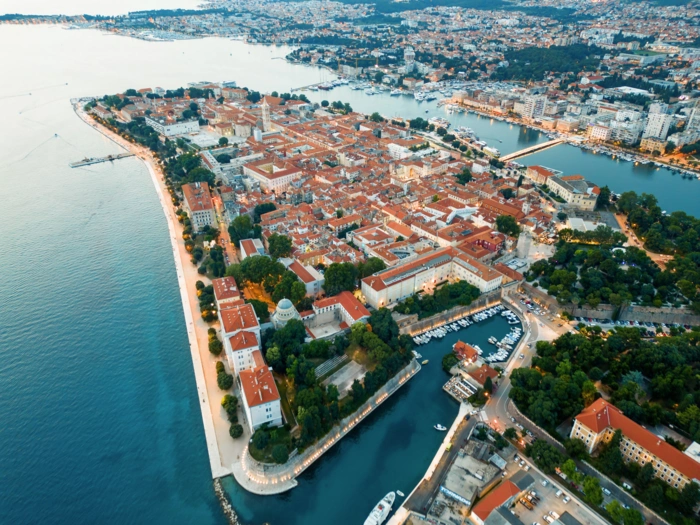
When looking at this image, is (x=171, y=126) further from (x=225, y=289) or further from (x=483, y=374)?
(x=483, y=374)

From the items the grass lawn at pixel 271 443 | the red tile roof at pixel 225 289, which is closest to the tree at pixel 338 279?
the red tile roof at pixel 225 289

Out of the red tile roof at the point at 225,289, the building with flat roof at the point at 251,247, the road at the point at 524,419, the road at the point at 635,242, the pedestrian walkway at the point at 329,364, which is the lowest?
the road at the point at 635,242

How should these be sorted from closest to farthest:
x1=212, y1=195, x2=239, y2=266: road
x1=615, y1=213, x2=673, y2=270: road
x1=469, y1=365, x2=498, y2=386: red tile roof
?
1. x1=469, y1=365, x2=498, y2=386: red tile roof
2. x1=212, y1=195, x2=239, y2=266: road
3. x1=615, y1=213, x2=673, y2=270: road

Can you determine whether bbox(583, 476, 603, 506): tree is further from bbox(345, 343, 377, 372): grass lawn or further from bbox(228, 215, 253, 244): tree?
bbox(228, 215, 253, 244): tree

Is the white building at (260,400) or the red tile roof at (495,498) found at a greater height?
the white building at (260,400)

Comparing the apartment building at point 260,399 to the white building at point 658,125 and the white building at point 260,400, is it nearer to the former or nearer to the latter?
the white building at point 260,400

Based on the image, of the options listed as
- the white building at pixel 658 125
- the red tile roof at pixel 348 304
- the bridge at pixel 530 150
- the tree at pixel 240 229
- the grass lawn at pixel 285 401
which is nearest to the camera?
the grass lawn at pixel 285 401

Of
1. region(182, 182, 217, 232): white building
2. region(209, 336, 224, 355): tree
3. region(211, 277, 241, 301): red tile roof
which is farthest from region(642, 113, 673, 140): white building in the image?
region(209, 336, 224, 355): tree

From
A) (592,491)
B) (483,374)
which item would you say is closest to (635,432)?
(592,491)
